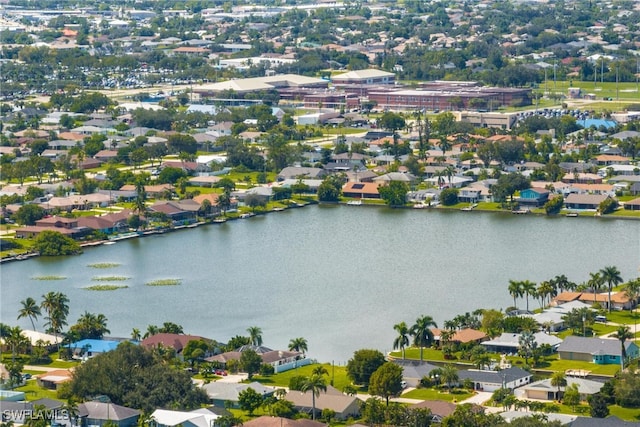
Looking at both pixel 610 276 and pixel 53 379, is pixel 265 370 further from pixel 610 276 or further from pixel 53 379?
pixel 610 276

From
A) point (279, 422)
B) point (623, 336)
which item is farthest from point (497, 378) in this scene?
point (279, 422)

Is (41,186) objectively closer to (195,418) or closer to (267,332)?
(267,332)

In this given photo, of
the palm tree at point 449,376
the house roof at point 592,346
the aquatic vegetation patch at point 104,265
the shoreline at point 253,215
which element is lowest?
the shoreline at point 253,215

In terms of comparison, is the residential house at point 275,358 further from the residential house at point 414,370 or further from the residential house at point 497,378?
the residential house at point 497,378

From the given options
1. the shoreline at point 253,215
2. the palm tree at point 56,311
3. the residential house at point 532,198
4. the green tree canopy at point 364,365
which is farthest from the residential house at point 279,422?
the residential house at point 532,198

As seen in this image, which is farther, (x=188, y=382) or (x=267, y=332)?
(x=267, y=332)

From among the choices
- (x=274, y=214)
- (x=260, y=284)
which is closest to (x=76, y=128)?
(x=274, y=214)
